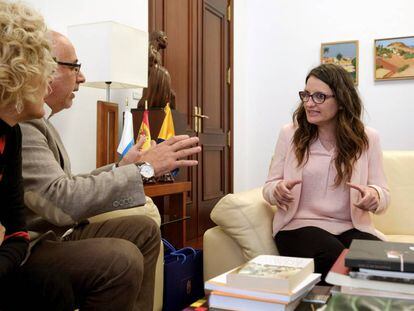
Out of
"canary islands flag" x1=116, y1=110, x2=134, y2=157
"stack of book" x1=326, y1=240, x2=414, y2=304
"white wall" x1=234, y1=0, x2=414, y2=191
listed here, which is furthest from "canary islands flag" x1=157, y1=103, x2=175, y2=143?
"white wall" x1=234, y1=0, x2=414, y2=191

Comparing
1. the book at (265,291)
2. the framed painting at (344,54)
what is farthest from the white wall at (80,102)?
the framed painting at (344,54)

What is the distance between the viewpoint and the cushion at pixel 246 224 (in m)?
1.92

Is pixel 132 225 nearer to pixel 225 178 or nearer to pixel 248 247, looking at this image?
pixel 248 247

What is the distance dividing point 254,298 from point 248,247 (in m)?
1.01

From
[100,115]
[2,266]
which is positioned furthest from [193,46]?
[2,266]

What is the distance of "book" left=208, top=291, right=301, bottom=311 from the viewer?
A: 0.90 metres

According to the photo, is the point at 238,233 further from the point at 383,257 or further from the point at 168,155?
the point at 383,257

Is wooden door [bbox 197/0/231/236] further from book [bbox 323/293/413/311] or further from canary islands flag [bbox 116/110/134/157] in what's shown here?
book [bbox 323/293/413/311]

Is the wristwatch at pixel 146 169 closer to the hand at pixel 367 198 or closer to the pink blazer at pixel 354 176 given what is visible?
the pink blazer at pixel 354 176

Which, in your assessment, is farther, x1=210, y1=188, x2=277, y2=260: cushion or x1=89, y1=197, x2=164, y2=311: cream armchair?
x1=210, y1=188, x2=277, y2=260: cushion

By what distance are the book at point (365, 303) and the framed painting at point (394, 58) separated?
390 cm

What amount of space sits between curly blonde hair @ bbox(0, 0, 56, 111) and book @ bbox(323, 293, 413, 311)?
2.60 ft

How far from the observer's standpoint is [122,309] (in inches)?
50.1

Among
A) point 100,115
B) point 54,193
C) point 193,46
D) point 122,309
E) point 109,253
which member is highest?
point 193,46
